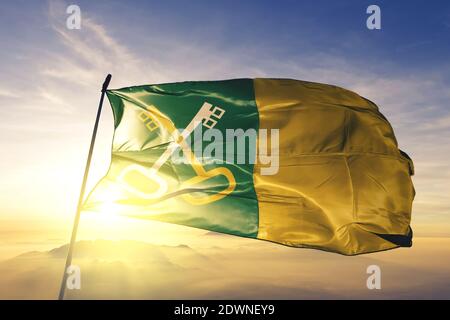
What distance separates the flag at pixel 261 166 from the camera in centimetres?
993

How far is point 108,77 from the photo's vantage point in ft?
34.1

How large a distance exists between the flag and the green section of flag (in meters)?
0.03

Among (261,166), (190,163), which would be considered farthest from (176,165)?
(261,166)

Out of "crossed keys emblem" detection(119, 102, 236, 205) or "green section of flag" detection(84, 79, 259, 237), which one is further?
"crossed keys emblem" detection(119, 102, 236, 205)

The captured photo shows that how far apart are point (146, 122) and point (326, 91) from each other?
16.4 feet

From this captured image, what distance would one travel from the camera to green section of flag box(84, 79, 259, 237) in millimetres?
9906

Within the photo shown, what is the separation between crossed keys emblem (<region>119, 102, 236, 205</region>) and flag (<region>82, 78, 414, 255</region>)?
3 centimetres

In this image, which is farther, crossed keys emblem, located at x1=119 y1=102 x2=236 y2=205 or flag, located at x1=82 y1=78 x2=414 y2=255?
crossed keys emblem, located at x1=119 y1=102 x2=236 y2=205

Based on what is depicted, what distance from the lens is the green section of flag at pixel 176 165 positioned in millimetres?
9906

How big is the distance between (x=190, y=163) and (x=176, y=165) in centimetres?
36

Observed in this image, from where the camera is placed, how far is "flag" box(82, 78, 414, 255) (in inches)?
391

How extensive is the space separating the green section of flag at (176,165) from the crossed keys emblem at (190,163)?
0.03 meters

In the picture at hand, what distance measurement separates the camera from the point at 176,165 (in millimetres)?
10352

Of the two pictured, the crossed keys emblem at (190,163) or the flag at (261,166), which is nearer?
the flag at (261,166)
